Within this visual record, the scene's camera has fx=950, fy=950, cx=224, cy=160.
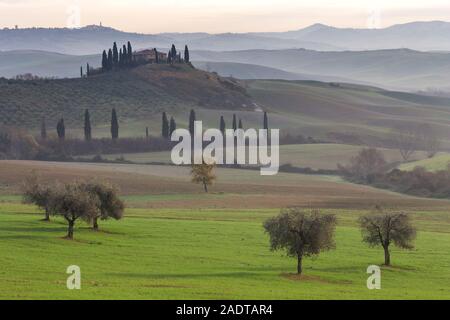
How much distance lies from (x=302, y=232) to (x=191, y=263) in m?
7.22

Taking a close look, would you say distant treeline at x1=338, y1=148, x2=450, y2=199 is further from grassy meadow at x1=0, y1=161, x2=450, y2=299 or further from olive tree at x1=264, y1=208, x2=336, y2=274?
olive tree at x1=264, y1=208, x2=336, y2=274

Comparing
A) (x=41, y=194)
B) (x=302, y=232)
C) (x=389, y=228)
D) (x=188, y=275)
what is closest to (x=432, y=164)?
(x=389, y=228)

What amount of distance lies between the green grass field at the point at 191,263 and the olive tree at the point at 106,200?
107 centimetres

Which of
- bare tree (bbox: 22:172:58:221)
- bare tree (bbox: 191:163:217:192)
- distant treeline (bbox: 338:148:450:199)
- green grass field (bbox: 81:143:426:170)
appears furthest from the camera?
green grass field (bbox: 81:143:426:170)

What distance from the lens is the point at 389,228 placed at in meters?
65.2

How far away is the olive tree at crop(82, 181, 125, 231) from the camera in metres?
73.6

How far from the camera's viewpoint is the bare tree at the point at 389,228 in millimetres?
65250

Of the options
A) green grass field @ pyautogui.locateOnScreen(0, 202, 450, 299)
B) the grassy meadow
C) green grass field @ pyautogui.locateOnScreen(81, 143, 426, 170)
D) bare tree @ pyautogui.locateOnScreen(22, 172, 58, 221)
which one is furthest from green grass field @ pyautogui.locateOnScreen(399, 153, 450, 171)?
bare tree @ pyautogui.locateOnScreen(22, 172, 58, 221)

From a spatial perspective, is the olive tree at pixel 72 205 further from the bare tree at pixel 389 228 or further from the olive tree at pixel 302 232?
the bare tree at pixel 389 228

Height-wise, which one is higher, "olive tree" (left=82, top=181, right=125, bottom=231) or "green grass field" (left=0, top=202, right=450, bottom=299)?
"olive tree" (left=82, top=181, right=125, bottom=231)

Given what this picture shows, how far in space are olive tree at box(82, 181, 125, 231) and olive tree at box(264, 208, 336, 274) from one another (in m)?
18.1

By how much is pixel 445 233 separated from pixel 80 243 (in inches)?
1306
